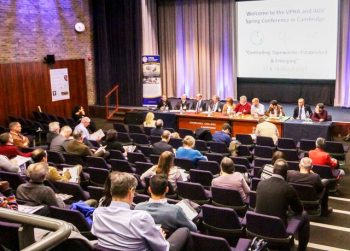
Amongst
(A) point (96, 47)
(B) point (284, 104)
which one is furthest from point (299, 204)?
(A) point (96, 47)

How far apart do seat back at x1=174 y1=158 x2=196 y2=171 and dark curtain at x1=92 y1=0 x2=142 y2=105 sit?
8.92m

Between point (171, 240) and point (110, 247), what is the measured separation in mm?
484

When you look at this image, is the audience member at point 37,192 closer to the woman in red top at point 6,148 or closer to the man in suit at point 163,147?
the woman in red top at point 6,148

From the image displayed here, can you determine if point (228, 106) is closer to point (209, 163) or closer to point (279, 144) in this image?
point (279, 144)

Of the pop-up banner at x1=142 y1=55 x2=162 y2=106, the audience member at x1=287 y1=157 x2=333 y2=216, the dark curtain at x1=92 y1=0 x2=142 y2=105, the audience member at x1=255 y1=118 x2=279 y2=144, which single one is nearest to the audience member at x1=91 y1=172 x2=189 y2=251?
the audience member at x1=287 y1=157 x2=333 y2=216

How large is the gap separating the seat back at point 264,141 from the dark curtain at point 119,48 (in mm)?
7477

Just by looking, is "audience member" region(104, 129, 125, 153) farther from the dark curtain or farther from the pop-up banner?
the dark curtain

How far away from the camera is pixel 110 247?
311 cm

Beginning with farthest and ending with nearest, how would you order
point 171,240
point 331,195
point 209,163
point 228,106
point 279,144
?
point 228,106 → point 279,144 → point 331,195 → point 209,163 → point 171,240

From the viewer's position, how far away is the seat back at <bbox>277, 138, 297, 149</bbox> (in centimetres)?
870

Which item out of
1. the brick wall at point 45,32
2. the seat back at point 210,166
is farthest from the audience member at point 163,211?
the brick wall at point 45,32

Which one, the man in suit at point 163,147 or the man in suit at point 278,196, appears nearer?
the man in suit at point 278,196

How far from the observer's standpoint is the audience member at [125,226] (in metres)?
2.98

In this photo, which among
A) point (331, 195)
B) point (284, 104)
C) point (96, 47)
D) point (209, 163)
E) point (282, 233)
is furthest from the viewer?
point (96, 47)
